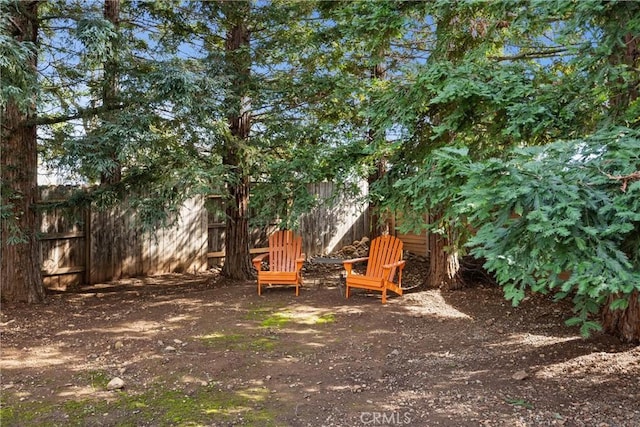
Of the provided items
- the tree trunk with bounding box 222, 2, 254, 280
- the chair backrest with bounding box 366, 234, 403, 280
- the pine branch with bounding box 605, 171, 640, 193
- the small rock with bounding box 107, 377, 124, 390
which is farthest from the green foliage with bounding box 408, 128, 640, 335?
the tree trunk with bounding box 222, 2, 254, 280

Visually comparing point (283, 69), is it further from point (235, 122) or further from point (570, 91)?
point (570, 91)

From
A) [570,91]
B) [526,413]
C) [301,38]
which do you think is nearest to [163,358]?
[526,413]

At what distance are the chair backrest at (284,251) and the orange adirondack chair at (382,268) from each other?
85cm

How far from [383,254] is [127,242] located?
4.05 m

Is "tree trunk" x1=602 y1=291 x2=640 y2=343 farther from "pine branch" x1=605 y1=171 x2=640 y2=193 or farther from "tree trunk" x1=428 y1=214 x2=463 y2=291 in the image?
"tree trunk" x1=428 y1=214 x2=463 y2=291

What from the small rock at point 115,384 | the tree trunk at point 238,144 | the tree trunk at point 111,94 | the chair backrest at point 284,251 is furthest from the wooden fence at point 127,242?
the small rock at point 115,384

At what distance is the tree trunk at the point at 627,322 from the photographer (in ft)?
12.4

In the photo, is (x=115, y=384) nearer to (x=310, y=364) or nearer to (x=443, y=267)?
(x=310, y=364)

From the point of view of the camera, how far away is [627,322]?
12.6ft

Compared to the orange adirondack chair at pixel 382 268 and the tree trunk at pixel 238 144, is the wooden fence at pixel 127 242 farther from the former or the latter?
the orange adirondack chair at pixel 382 268

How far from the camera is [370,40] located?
13.3ft

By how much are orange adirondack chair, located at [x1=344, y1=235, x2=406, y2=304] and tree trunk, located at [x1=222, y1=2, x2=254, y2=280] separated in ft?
6.23

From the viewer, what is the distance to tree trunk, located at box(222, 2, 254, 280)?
584 centimetres

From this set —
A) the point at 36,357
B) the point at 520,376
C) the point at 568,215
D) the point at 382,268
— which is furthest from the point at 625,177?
the point at 36,357
